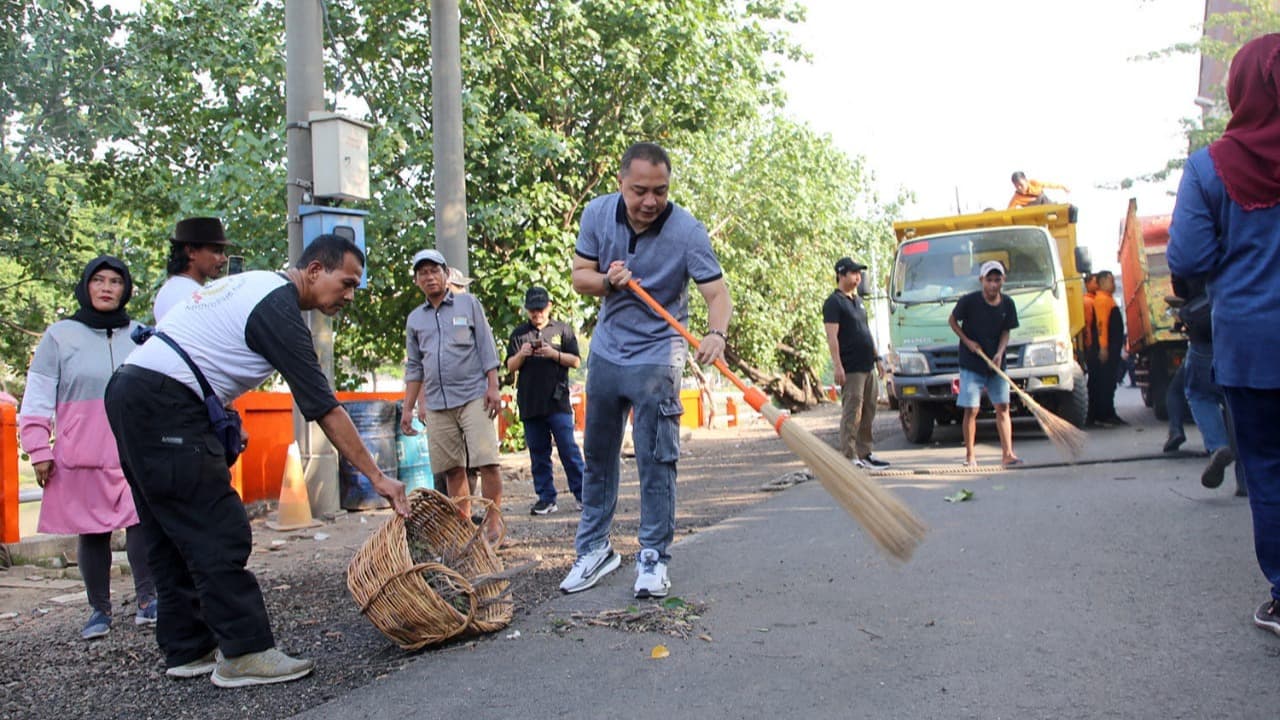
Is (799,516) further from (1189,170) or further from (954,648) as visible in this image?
(1189,170)

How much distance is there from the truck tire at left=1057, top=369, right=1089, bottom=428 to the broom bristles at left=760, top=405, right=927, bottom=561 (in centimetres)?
857

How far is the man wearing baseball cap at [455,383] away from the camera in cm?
630

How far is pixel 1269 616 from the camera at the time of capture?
3674 mm

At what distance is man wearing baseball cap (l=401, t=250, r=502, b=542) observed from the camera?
6297mm

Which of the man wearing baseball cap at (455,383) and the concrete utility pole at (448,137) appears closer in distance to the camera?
the man wearing baseball cap at (455,383)

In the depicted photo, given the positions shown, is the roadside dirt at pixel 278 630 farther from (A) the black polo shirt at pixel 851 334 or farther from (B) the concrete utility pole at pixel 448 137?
(B) the concrete utility pole at pixel 448 137

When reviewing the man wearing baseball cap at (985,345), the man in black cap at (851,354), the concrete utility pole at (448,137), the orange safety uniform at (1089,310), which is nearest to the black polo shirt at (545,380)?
the concrete utility pole at (448,137)

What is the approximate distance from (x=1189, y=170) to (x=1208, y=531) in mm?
2620

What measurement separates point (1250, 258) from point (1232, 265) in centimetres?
8

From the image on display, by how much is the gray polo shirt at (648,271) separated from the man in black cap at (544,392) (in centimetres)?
300

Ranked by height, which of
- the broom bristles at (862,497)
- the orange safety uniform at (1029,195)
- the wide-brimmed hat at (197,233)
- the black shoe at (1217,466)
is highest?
the orange safety uniform at (1029,195)

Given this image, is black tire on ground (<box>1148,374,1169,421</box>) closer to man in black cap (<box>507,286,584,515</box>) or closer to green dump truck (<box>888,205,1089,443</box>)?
green dump truck (<box>888,205,1089,443</box>)

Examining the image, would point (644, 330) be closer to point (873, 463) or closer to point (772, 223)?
point (873, 463)

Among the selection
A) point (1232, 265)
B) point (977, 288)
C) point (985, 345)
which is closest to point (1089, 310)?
point (977, 288)
